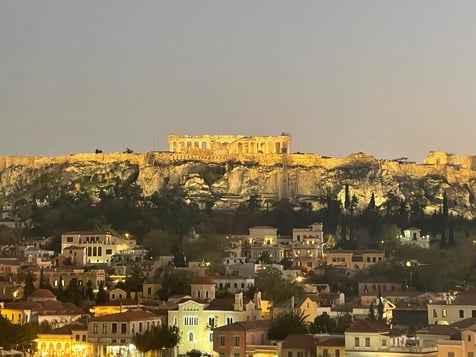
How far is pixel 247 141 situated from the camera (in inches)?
4461

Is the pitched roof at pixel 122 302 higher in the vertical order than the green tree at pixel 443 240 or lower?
lower

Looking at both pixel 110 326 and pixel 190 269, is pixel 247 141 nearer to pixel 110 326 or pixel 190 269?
pixel 190 269

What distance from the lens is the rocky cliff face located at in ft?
342

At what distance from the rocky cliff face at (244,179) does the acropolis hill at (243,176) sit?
0.25 ft

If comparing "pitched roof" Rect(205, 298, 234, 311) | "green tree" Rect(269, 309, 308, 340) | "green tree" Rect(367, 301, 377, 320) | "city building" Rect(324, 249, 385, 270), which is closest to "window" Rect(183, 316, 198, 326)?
"pitched roof" Rect(205, 298, 234, 311)

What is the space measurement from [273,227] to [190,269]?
24679mm

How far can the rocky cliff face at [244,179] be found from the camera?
10438 cm

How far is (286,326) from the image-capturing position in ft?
172

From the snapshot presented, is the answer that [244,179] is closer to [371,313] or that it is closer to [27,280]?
[27,280]

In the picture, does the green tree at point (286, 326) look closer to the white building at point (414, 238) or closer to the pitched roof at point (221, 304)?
the pitched roof at point (221, 304)

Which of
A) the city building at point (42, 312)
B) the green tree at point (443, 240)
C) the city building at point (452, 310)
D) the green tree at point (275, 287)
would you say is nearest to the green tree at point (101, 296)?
the city building at point (42, 312)

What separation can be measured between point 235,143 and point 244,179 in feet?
27.0

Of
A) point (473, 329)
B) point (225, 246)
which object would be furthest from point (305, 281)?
point (473, 329)

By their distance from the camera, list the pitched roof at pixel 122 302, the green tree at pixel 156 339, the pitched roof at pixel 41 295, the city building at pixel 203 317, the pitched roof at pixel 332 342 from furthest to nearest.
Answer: the pitched roof at pixel 41 295 < the pitched roof at pixel 122 302 < the city building at pixel 203 317 < the green tree at pixel 156 339 < the pitched roof at pixel 332 342
